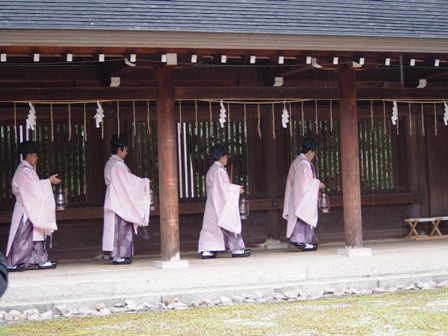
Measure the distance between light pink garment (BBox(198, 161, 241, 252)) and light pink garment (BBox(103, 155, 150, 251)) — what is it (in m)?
0.96

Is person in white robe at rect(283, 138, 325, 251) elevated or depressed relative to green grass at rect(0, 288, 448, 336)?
elevated

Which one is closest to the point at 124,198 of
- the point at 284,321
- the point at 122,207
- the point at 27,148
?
the point at 122,207

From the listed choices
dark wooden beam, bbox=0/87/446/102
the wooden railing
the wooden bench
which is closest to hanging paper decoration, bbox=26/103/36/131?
dark wooden beam, bbox=0/87/446/102

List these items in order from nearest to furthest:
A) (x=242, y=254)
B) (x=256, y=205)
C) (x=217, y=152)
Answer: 1. (x=242, y=254)
2. (x=217, y=152)
3. (x=256, y=205)

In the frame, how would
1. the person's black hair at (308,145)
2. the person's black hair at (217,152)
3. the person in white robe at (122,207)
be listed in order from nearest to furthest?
the person in white robe at (122,207), the person's black hair at (217,152), the person's black hair at (308,145)

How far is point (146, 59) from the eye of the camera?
10.6 meters

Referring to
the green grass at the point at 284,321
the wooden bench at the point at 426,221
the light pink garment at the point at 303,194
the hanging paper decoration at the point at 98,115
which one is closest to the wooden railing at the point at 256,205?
the wooden bench at the point at 426,221

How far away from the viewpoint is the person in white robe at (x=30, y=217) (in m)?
11.2

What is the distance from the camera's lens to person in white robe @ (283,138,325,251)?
1273cm

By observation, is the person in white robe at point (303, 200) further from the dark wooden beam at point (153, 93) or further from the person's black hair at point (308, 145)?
the dark wooden beam at point (153, 93)

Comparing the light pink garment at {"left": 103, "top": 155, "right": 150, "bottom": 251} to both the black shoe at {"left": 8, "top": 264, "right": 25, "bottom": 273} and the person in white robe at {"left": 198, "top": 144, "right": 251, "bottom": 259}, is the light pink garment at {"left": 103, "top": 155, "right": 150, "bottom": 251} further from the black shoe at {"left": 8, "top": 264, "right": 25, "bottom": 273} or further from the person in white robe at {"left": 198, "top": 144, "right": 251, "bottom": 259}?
the black shoe at {"left": 8, "top": 264, "right": 25, "bottom": 273}

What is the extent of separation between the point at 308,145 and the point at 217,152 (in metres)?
1.47

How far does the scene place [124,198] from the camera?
11875 millimetres

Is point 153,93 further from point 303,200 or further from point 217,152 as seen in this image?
point 303,200
